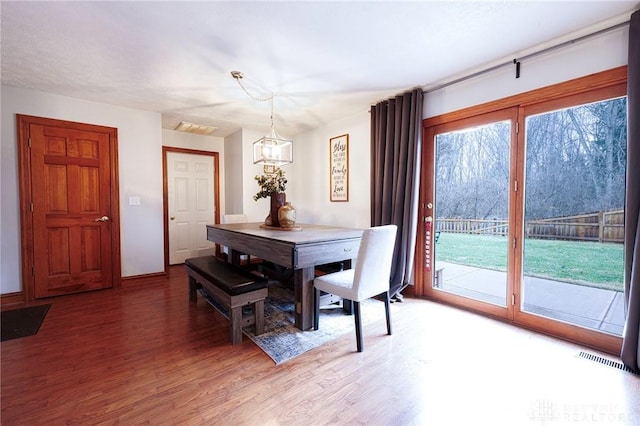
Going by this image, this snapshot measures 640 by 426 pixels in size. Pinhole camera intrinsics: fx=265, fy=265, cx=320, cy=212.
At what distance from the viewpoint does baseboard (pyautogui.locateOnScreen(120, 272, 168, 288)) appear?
3.58 m


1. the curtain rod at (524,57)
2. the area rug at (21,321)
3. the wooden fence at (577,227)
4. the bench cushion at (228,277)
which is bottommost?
the area rug at (21,321)

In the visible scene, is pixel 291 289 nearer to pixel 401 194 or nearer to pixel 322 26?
pixel 401 194

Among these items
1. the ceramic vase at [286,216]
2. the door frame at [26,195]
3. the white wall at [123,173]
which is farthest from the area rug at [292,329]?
the door frame at [26,195]

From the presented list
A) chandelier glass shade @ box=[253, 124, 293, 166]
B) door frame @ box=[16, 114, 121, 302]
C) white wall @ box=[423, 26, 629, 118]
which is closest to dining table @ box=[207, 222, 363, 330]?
chandelier glass shade @ box=[253, 124, 293, 166]

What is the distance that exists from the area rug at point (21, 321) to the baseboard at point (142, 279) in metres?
0.77

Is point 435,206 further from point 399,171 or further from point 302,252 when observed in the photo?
point 302,252

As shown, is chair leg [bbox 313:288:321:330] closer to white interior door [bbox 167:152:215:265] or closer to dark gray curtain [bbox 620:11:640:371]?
dark gray curtain [bbox 620:11:640:371]

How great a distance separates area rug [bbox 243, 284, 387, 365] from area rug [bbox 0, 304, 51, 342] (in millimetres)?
1913

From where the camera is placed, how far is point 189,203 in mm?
4797

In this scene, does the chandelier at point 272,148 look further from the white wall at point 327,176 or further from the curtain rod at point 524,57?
the curtain rod at point 524,57

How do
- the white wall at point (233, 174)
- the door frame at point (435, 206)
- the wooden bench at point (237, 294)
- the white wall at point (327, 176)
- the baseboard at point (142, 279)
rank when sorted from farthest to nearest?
→ 1. the white wall at point (233, 174)
2. the white wall at point (327, 176)
3. the baseboard at point (142, 279)
4. the door frame at point (435, 206)
5. the wooden bench at point (237, 294)

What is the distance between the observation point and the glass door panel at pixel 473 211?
8.46 ft

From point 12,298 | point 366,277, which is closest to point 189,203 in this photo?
point 12,298

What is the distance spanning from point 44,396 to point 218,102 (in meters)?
3.06
